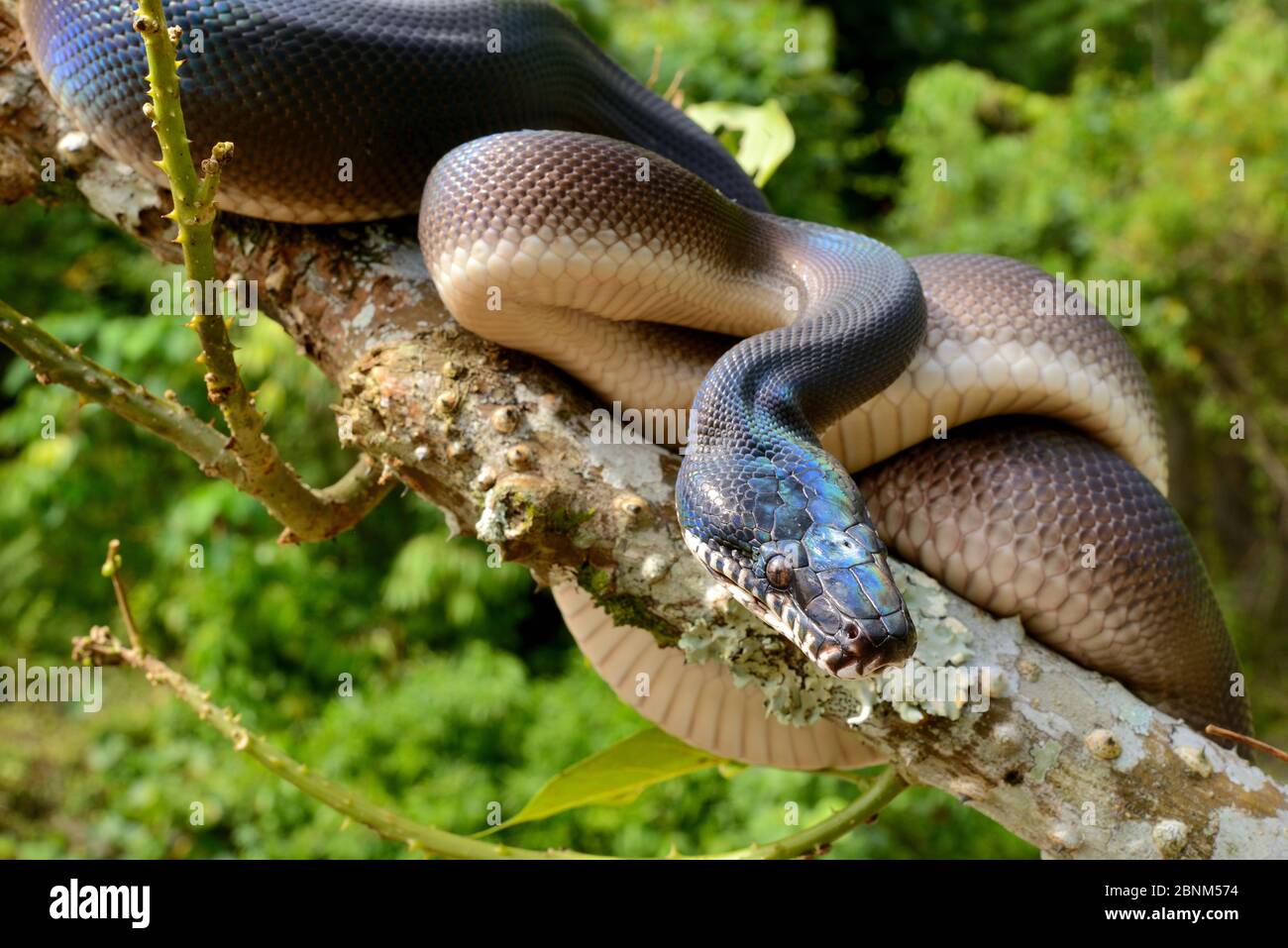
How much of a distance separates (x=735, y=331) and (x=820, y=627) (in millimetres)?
996

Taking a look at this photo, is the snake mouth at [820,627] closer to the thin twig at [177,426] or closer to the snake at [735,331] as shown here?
the snake at [735,331]

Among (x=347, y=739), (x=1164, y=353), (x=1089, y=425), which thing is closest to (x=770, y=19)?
(x=1164, y=353)

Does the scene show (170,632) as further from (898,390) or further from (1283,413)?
(1283,413)

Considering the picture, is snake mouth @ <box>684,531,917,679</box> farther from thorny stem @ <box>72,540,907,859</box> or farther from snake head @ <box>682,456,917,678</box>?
thorny stem @ <box>72,540,907,859</box>

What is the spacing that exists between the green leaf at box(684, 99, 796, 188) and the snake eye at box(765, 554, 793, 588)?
1.79 m

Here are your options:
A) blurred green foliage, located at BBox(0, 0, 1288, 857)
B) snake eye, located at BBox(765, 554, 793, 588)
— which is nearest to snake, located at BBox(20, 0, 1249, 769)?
snake eye, located at BBox(765, 554, 793, 588)

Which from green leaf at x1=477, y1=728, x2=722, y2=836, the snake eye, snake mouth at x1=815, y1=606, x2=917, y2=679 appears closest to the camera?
snake mouth at x1=815, y1=606, x2=917, y2=679

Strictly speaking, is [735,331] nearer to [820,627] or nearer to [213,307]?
[820,627]

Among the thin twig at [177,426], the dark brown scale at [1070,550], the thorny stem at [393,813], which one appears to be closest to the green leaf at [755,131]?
the dark brown scale at [1070,550]

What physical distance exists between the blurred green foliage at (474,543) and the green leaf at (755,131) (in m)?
3.92

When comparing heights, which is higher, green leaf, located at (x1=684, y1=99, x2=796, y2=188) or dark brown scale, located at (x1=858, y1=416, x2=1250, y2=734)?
green leaf, located at (x1=684, y1=99, x2=796, y2=188)

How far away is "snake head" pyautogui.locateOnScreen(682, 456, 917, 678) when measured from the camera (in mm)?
1828

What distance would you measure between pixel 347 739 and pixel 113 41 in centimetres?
570

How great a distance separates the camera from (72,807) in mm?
9188
